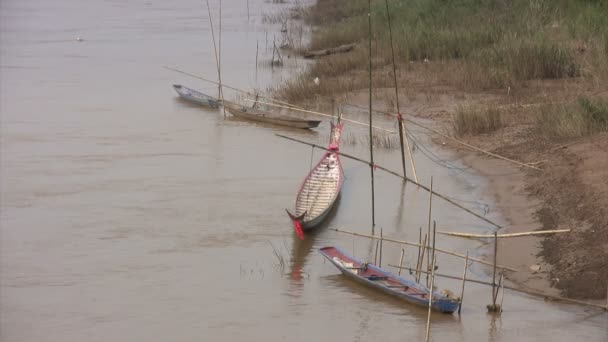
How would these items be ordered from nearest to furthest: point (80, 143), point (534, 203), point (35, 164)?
point (534, 203)
point (35, 164)
point (80, 143)

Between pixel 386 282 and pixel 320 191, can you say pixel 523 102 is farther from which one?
pixel 386 282

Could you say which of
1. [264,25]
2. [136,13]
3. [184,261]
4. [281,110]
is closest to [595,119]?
[184,261]

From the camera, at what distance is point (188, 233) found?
11.3 metres

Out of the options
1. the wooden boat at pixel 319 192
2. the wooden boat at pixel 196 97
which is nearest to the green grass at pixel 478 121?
the wooden boat at pixel 319 192

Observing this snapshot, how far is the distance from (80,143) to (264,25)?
18.7 m

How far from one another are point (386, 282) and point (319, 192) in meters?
3.25

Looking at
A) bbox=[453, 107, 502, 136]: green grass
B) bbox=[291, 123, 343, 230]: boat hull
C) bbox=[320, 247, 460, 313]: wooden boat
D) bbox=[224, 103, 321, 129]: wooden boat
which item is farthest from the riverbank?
bbox=[291, 123, 343, 230]: boat hull

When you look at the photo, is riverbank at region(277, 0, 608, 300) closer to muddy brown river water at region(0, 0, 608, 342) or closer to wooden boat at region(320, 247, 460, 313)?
muddy brown river water at region(0, 0, 608, 342)

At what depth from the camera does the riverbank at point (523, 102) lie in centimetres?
953

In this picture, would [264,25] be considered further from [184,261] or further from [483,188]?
[184,261]

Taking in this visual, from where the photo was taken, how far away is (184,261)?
1027cm

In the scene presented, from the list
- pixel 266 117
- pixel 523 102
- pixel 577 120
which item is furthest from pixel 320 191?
pixel 266 117

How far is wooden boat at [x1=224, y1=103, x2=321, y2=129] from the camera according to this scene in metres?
16.6

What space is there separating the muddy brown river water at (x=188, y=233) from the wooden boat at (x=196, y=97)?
24cm
